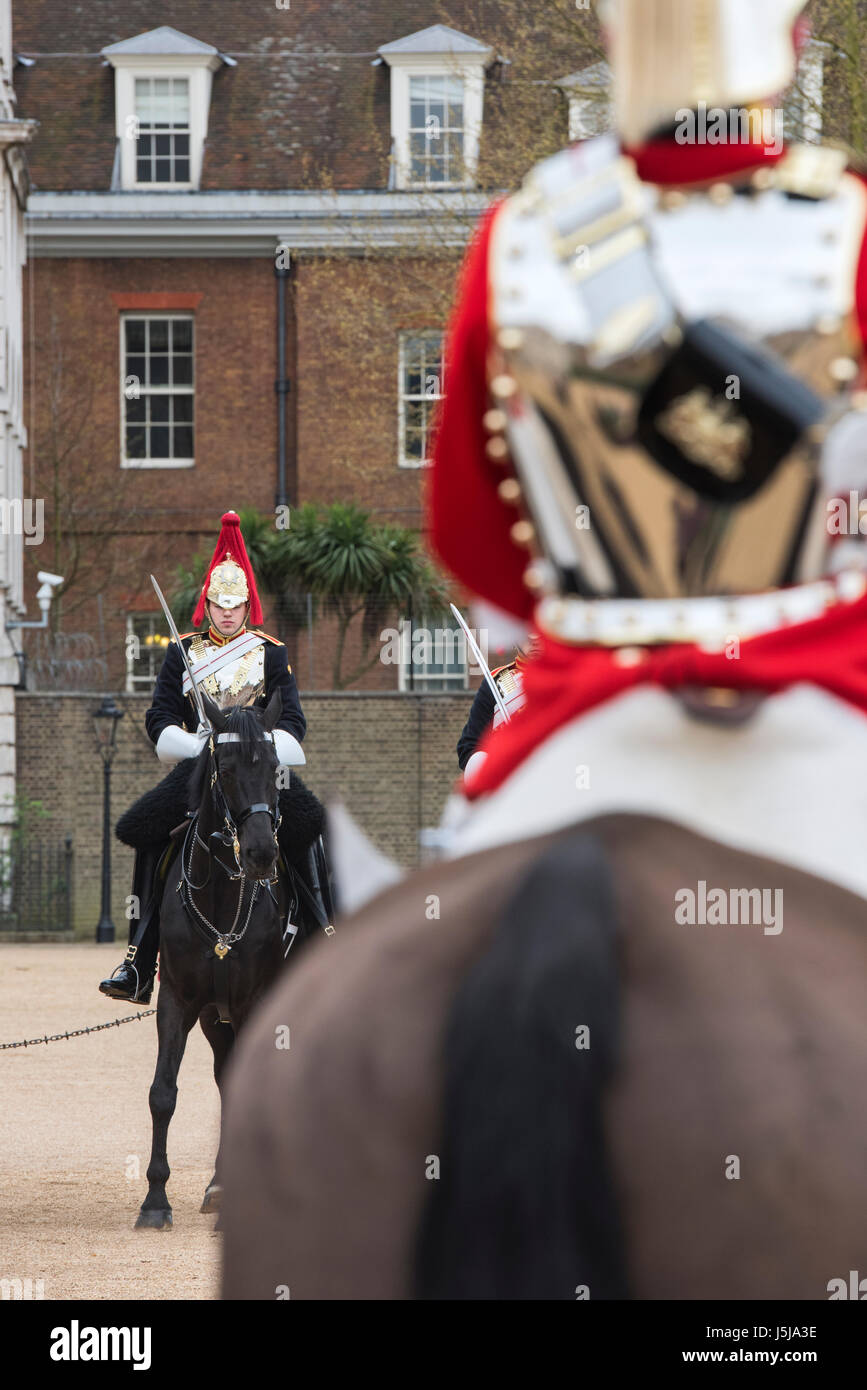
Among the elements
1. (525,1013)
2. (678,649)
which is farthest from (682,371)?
(525,1013)

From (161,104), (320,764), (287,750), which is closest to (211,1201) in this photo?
(287,750)

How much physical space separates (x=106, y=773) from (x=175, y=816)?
14.6 m

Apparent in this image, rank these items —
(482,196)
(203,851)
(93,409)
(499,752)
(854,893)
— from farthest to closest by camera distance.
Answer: (93,409) → (482,196) → (203,851) → (499,752) → (854,893)

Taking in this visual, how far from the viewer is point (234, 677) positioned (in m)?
9.16

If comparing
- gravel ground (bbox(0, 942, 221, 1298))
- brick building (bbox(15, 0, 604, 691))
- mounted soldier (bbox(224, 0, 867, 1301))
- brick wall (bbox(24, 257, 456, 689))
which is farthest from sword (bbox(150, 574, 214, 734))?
brick wall (bbox(24, 257, 456, 689))

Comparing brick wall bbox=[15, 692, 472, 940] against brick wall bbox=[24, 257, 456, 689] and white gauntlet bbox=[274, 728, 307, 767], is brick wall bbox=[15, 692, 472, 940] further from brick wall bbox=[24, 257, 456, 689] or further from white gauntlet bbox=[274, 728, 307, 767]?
white gauntlet bbox=[274, 728, 307, 767]

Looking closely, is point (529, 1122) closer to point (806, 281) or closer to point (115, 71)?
point (806, 281)

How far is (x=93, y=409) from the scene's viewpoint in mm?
31156

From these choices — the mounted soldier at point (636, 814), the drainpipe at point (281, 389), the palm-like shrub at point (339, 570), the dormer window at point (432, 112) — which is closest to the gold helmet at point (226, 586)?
the mounted soldier at point (636, 814)

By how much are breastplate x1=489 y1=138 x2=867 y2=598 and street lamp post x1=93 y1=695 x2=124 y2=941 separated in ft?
68.7

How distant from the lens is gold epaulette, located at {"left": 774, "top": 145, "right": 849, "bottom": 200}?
2.26 metres

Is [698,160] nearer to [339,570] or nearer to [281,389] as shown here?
[339,570]

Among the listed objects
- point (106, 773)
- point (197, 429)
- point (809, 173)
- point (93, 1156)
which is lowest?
point (93, 1156)

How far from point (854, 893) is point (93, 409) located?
98.1 feet
